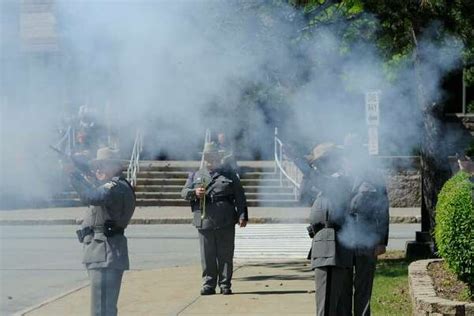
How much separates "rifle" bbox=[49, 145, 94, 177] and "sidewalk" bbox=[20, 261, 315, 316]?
2.88 m

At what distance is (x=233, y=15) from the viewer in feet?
48.3

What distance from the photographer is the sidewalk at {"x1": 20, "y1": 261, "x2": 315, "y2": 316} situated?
13.3 m

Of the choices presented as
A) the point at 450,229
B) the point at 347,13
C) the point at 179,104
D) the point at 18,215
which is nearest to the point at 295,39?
the point at 347,13

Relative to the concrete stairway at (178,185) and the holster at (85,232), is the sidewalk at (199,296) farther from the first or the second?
the concrete stairway at (178,185)

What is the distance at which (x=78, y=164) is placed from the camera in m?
10.7

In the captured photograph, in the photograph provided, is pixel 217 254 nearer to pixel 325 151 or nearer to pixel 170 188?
pixel 325 151

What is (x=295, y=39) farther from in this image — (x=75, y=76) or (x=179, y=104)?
(x=75, y=76)

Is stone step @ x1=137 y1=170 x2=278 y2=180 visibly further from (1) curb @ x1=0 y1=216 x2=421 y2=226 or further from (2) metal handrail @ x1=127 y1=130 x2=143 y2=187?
(1) curb @ x1=0 y1=216 x2=421 y2=226

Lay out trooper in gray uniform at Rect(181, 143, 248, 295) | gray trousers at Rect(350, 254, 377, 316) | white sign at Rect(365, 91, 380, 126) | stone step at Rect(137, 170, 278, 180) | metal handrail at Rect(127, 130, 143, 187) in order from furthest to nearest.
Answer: stone step at Rect(137, 170, 278, 180) < metal handrail at Rect(127, 130, 143, 187) < white sign at Rect(365, 91, 380, 126) < trooper in gray uniform at Rect(181, 143, 248, 295) < gray trousers at Rect(350, 254, 377, 316)

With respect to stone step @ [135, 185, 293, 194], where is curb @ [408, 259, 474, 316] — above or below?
below

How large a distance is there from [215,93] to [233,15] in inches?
64.1

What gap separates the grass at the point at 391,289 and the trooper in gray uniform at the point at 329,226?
6.35 feet

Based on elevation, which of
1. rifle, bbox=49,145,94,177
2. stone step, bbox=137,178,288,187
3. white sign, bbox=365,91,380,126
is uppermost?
white sign, bbox=365,91,380,126

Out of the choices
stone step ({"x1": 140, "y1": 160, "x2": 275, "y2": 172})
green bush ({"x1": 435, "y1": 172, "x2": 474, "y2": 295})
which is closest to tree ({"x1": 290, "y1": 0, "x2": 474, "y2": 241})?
green bush ({"x1": 435, "y1": 172, "x2": 474, "y2": 295})
